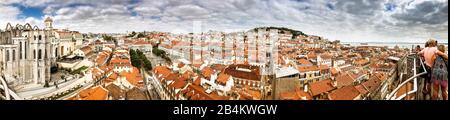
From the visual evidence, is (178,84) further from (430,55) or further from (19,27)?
(430,55)

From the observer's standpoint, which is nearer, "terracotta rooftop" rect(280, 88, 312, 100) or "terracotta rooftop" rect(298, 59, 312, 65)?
"terracotta rooftop" rect(280, 88, 312, 100)

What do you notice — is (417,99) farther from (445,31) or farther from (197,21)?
(197,21)

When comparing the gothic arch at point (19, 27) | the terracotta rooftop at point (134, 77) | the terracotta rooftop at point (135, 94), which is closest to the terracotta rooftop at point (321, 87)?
the terracotta rooftop at point (135, 94)

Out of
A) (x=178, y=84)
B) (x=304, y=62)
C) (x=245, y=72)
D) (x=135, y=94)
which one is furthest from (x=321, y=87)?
(x=135, y=94)

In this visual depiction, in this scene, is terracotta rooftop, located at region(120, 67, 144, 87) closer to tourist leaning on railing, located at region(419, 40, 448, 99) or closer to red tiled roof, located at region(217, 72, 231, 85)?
red tiled roof, located at region(217, 72, 231, 85)

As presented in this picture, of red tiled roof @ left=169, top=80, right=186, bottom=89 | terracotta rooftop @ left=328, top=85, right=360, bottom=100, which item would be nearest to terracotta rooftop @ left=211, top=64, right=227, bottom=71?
red tiled roof @ left=169, top=80, right=186, bottom=89
